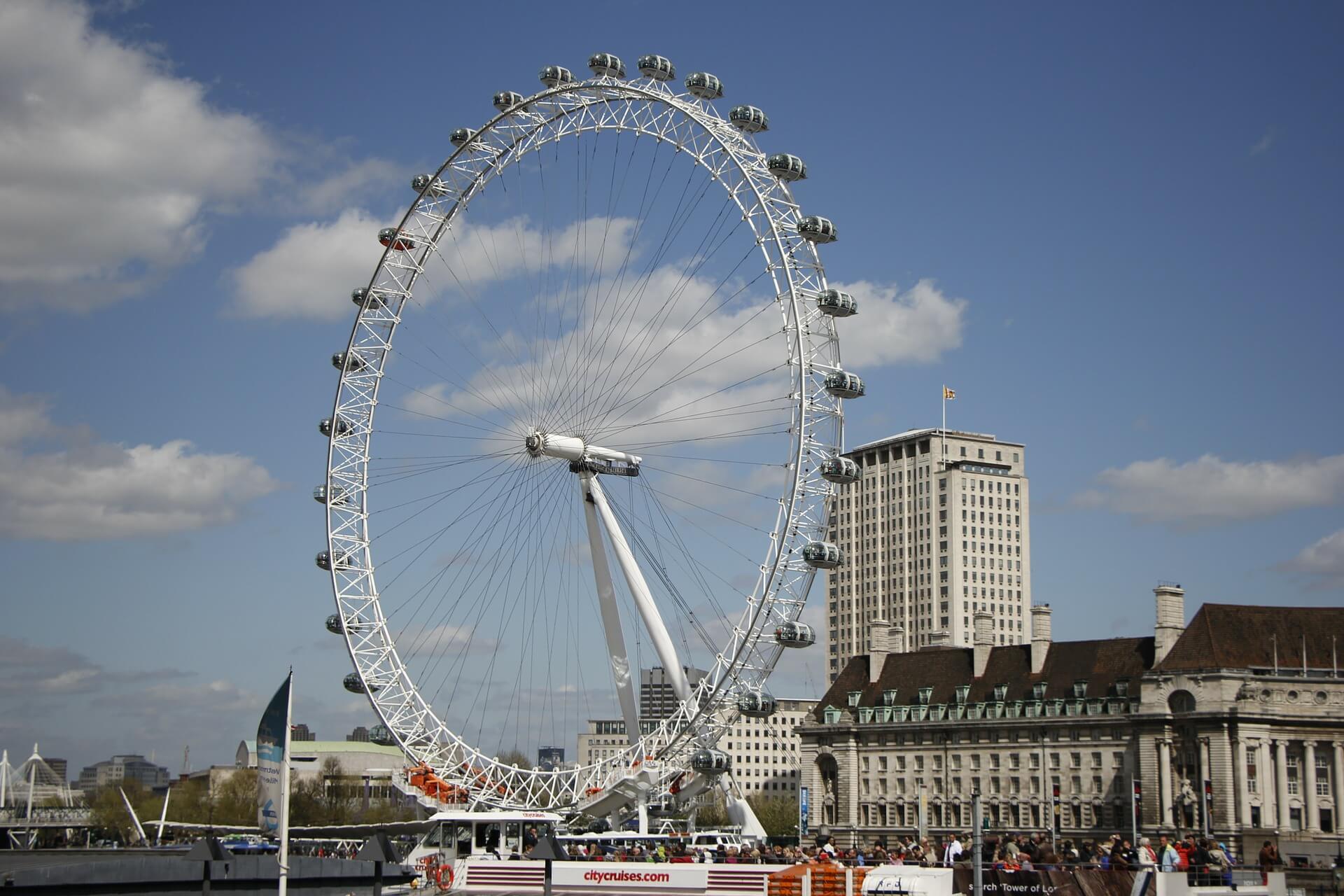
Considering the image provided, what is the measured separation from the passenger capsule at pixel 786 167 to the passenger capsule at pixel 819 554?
14696mm

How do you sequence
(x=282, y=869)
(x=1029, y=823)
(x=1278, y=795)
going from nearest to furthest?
(x=282, y=869) → (x=1278, y=795) → (x=1029, y=823)

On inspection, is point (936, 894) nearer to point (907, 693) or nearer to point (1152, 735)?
point (1152, 735)

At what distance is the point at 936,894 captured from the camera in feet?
124

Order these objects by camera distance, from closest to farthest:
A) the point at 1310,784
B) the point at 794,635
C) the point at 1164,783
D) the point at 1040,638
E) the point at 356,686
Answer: the point at 794,635 < the point at 356,686 < the point at 1310,784 < the point at 1164,783 < the point at 1040,638

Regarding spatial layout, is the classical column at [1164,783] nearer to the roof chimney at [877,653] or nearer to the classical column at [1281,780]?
the classical column at [1281,780]

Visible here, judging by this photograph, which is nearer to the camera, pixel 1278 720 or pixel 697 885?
pixel 697 885

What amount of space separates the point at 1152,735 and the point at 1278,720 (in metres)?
8.09

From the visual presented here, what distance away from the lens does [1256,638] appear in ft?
332

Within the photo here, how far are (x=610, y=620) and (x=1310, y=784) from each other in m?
56.4

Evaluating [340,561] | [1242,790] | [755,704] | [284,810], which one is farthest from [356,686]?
[1242,790]

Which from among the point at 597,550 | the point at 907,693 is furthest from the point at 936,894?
the point at 907,693

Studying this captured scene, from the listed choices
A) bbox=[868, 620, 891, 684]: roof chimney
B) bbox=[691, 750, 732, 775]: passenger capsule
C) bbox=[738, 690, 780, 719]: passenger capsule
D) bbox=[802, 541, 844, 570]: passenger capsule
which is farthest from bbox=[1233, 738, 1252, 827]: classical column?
bbox=[802, 541, 844, 570]: passenger capsule

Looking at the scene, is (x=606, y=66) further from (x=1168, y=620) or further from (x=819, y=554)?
(x=1168, y=620)

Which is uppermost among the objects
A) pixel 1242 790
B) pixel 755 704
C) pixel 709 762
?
pixel 755 704
